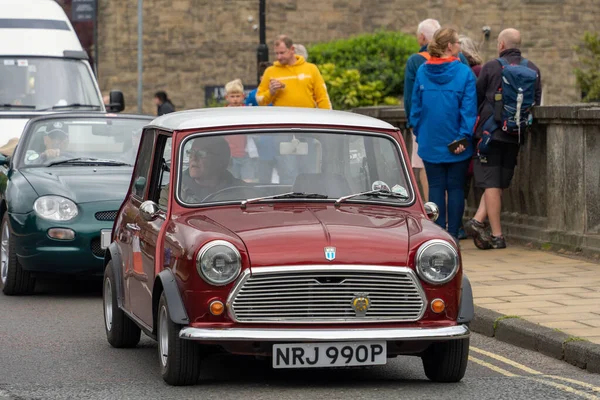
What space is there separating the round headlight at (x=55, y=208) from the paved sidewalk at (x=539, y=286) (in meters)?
3.37

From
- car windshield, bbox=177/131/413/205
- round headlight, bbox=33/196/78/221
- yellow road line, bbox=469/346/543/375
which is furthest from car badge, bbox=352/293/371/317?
round headlight, bbox=33/196/78/221

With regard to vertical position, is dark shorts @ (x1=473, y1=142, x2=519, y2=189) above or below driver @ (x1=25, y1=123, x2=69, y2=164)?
below

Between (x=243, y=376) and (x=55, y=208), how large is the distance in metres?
4.10

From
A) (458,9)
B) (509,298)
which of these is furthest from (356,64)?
(509,298)

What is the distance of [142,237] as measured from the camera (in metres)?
8.03

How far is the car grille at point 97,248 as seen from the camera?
11195 millimetres

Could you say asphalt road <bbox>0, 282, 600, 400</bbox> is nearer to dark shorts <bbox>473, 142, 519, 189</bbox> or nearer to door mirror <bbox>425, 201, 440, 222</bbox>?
door mirror <bbox>425, 201, 440, 222</bbox>

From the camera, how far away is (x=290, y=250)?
7.02m

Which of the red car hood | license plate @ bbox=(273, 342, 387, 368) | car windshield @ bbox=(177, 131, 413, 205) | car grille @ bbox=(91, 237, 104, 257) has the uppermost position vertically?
car windshield @ bbox=(177, 131, 413, 205)

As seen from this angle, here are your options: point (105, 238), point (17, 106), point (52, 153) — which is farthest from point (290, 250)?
point (17, 106)

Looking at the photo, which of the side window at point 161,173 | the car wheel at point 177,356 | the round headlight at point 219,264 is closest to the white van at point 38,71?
the side window at point 161,173

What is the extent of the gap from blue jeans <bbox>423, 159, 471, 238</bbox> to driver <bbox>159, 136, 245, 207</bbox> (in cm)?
552

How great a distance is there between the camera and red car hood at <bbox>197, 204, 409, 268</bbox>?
700 centimetres

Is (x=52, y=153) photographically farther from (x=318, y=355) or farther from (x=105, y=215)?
(x=318, y=355)
